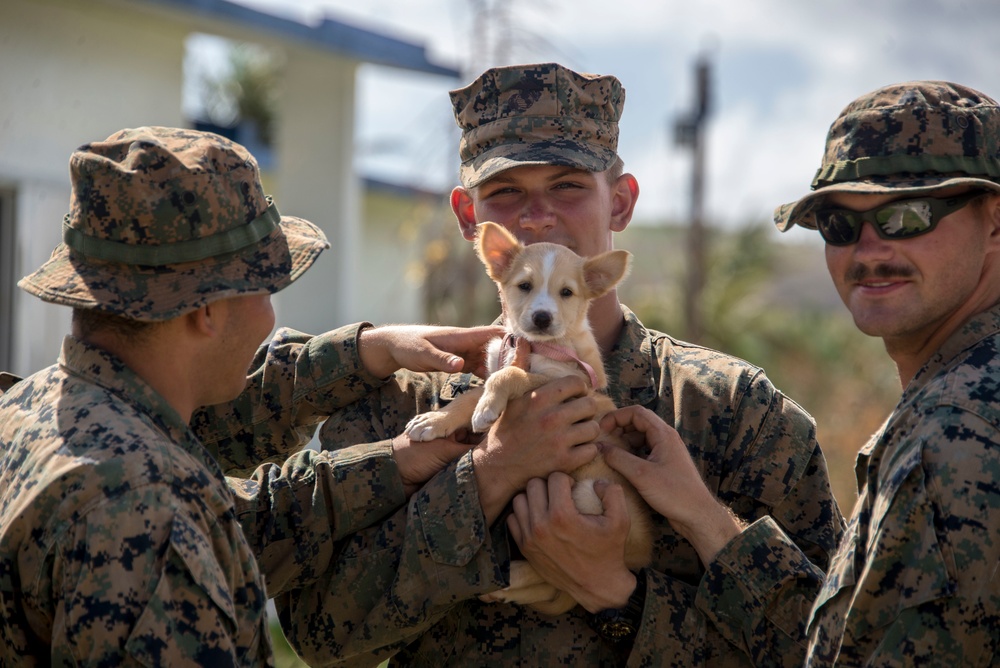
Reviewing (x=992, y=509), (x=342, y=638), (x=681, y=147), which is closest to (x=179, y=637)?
(x=342, y=638)

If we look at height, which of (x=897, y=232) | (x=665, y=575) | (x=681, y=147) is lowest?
(x=665, y=575)

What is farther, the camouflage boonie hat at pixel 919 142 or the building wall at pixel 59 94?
the building wall at pixel 59 94

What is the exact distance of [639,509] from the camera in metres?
3.69

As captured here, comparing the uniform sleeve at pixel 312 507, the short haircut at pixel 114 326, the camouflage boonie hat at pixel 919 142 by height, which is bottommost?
the uniform sleeve at pixel 312 507

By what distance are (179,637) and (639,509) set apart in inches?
72.2

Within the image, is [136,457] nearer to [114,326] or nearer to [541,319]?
[114,326]

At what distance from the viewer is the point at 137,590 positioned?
7.69ft

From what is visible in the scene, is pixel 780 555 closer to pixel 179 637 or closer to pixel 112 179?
pixel 179 637

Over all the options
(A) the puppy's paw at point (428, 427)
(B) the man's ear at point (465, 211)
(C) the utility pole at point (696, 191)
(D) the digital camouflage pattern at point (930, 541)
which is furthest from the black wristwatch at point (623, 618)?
(C) the utility pole at point (696, 191)

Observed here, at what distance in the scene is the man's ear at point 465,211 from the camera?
4430 mm

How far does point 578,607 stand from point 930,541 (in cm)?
141

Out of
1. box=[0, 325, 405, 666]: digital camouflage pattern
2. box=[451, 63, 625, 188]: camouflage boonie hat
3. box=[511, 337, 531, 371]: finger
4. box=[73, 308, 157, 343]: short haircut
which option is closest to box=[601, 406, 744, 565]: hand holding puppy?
box=[511, 337, 531, 371]: finger

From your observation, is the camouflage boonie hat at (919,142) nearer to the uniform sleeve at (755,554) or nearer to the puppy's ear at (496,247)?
the uniform sleeve at (755,554)

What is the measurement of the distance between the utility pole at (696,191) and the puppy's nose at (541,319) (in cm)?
1406
